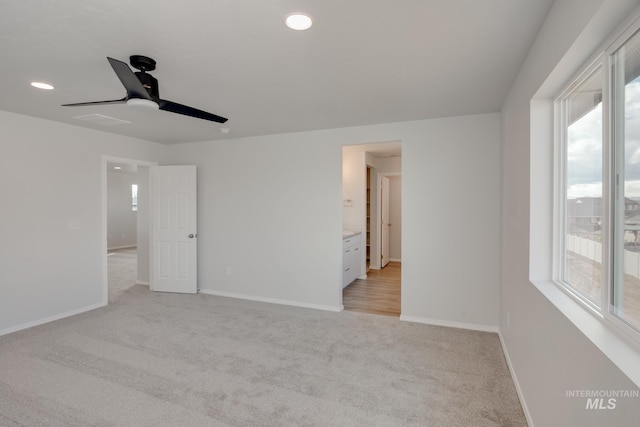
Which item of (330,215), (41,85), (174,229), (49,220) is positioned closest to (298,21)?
(41,85)

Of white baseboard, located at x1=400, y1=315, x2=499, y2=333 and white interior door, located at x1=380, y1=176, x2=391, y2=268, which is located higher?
white interior door, located at x1=380, y1=176, x2=391, y2=268

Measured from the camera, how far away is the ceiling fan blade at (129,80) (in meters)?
1.90

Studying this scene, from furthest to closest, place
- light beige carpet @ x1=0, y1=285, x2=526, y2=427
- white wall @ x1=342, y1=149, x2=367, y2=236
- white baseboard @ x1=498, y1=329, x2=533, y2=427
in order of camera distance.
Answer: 1. white wall @ x1=342, y1=149, x2=367, y2=236
2. light beige carpet @ x1=0, y1=285, x2=526, y2=427
3. white baseboard @ x1=498, y1=329, x2=533, y2=427

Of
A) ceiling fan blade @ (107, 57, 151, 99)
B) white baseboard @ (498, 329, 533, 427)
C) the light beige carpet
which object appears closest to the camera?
ceiling fan blade @ (107, 57, 151, 99)

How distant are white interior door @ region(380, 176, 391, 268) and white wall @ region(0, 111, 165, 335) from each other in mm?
5084

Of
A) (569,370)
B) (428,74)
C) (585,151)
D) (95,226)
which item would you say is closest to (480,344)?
(569,370)

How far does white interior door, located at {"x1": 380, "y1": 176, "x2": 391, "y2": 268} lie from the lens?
7.20 meters

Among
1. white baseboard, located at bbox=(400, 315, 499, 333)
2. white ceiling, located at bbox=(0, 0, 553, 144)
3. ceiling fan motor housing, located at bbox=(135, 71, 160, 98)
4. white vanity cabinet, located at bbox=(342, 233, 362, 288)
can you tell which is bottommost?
white baseboard, located at bbox=(400, 315, 499, 333)

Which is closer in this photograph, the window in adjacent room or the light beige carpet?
the window in adjacent room

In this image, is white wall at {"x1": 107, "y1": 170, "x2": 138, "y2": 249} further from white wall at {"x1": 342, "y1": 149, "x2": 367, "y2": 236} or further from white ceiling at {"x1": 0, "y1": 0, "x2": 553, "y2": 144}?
white wall at {"x1": 342, "y1": 149, "x2": 367, "y2": 236}

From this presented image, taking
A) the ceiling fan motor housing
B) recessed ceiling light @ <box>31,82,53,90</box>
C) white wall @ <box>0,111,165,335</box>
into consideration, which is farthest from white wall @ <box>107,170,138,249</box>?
the ceiling fan motor housing

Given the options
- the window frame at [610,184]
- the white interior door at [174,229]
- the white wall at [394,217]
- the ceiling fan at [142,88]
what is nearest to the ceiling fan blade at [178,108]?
the ceiling fan at [142,88]

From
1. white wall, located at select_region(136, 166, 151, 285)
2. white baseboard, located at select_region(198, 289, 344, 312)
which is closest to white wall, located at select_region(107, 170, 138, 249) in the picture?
white wall, located at select_region(136, 166, 151, 285)

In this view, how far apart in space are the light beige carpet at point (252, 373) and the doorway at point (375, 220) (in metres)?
0.94
